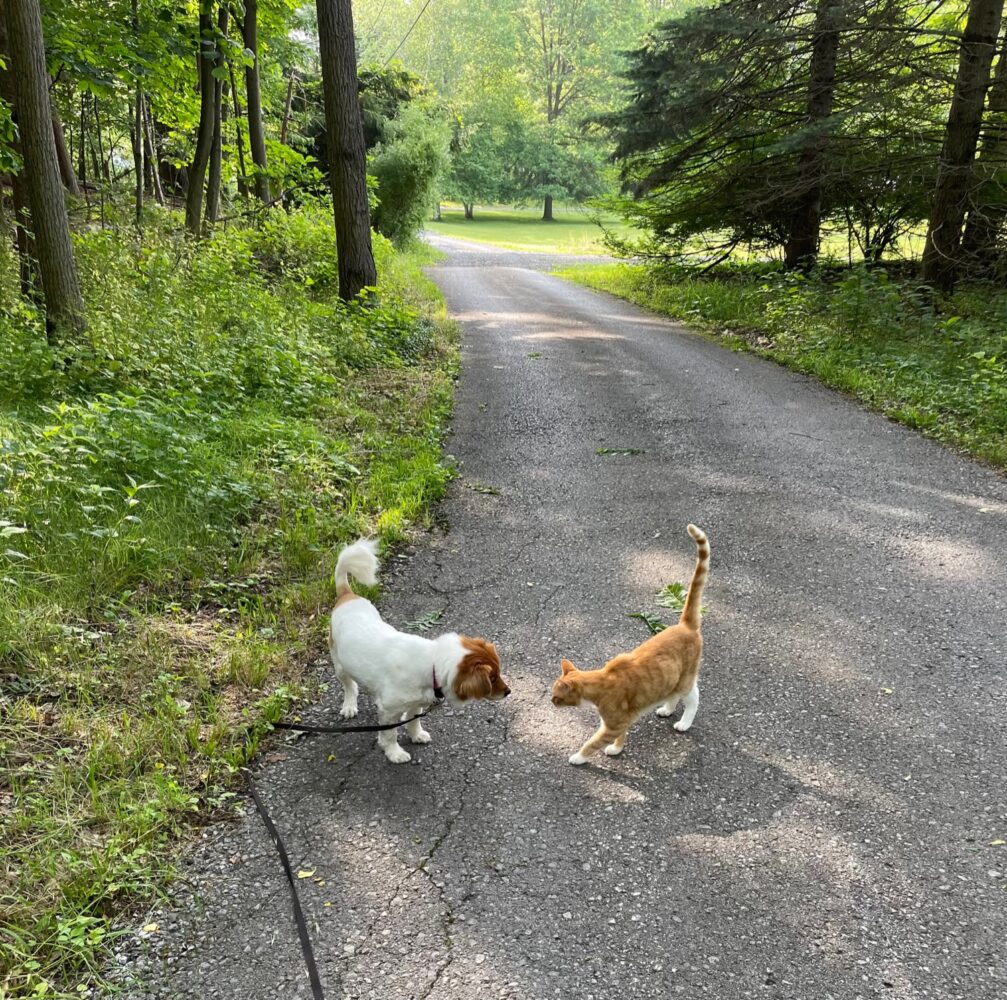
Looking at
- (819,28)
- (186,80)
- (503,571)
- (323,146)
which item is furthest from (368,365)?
(323,146)

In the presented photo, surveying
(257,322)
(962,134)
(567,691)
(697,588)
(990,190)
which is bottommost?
(567,691)

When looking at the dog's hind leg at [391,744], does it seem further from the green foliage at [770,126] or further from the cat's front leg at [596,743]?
the green foliage at [770,126]

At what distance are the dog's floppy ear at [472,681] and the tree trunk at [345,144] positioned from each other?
9051mm

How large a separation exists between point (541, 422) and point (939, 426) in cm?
414

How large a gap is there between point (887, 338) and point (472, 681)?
9.37 metres

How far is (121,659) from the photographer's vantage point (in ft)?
10.9

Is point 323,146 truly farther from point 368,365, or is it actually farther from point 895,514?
point 895,514

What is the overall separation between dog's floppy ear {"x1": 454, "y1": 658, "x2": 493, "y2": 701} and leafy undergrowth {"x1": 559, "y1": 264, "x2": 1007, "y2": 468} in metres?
5.83

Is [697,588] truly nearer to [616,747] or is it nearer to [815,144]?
[616,747]

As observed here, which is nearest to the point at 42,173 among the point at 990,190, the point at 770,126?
the point at 770,126

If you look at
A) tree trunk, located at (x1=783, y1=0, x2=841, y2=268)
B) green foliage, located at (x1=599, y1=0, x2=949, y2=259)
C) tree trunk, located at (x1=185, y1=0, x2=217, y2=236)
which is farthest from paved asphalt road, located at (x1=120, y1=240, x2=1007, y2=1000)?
tree trunk, located at (x1=185, y1=0, x2=217, y2=236)

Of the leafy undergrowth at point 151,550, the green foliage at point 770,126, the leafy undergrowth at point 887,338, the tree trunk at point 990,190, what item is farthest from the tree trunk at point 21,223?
the tree trunk at point 990,190

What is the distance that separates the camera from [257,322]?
8.04 meters

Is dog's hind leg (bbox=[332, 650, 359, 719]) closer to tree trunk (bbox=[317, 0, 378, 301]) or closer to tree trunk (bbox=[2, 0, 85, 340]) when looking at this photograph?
tree trunk (bbox=[2, 0, 85, 340])
